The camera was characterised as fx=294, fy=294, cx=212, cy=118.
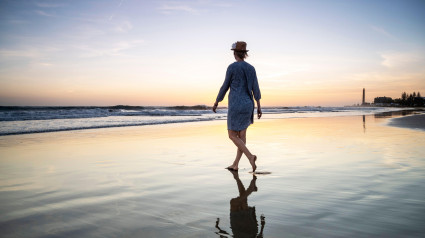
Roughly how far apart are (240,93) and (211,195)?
192cm

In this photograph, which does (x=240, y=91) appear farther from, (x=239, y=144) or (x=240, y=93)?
(x=239, y=144)

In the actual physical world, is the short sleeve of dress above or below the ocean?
above

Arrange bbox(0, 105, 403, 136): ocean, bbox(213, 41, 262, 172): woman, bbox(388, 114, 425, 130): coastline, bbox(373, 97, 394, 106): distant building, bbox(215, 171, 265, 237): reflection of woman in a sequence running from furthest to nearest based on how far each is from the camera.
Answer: bbox(373, 97, 394, 106): distant building < bbox(0, 105, 403, 136): ocean < bbox(388, 114, 425, 130): coastline < bbox(213, 41, 262, 172): woman < bbox(215, 171, 265, 237): reflection of woman

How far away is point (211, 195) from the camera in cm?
330

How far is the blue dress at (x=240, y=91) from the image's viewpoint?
15.2 feet

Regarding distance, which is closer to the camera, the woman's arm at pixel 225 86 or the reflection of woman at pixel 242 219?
the reflection of woman at pixel 242 219

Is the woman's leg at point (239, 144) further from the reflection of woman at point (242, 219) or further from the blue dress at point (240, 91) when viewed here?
the reflection of woman at point (242, 219)

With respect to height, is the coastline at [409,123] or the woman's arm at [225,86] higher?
the woman's arm at [225,86]

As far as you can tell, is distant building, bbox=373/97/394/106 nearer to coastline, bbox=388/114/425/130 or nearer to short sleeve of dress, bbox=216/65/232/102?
coastline, bbox=388/114/425/130

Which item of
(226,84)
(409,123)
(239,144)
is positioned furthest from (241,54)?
(409,123)

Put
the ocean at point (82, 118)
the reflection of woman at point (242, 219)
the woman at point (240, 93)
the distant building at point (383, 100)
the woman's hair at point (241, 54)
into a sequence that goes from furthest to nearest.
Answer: the distant building at point (383, 100), the ocean at point (82, 118), the woman's hair at point (241, 54), the woman at point (240, 93), the reflection of woman at point (242, 219)

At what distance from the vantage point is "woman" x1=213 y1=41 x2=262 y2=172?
4.64m

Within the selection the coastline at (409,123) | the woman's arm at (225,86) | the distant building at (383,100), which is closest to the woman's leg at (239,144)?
the woman's arm at (225,86)

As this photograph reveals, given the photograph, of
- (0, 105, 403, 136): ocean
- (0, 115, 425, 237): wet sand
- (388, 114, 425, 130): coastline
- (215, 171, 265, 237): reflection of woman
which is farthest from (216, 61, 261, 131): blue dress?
(388, 114, 425, 130): coastline
